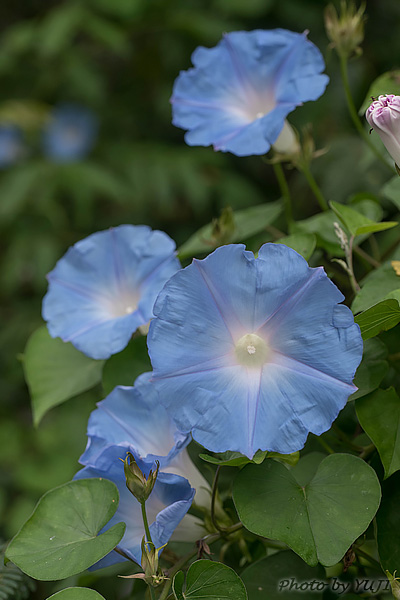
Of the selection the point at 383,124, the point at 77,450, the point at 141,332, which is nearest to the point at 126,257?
the point at 141,332

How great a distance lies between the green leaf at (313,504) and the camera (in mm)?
483

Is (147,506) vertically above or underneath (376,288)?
underneath

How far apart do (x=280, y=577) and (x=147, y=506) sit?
0.13 m

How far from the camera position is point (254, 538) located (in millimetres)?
599

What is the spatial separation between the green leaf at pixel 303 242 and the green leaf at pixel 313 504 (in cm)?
19

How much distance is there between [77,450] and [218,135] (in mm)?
1440

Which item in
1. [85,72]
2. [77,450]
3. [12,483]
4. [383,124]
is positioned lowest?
[12,483]

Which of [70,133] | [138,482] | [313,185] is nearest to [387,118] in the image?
[313,185]

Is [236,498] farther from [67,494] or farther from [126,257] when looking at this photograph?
[126,257]

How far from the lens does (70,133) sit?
252 cm

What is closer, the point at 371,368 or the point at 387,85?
the point at 371,368

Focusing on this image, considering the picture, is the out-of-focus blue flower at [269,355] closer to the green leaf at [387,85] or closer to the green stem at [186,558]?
the green stem at [186,558]

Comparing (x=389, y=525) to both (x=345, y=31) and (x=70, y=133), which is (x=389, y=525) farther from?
(x=70, y=133)

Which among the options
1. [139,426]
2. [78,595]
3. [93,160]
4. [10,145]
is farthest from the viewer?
[10,145]
